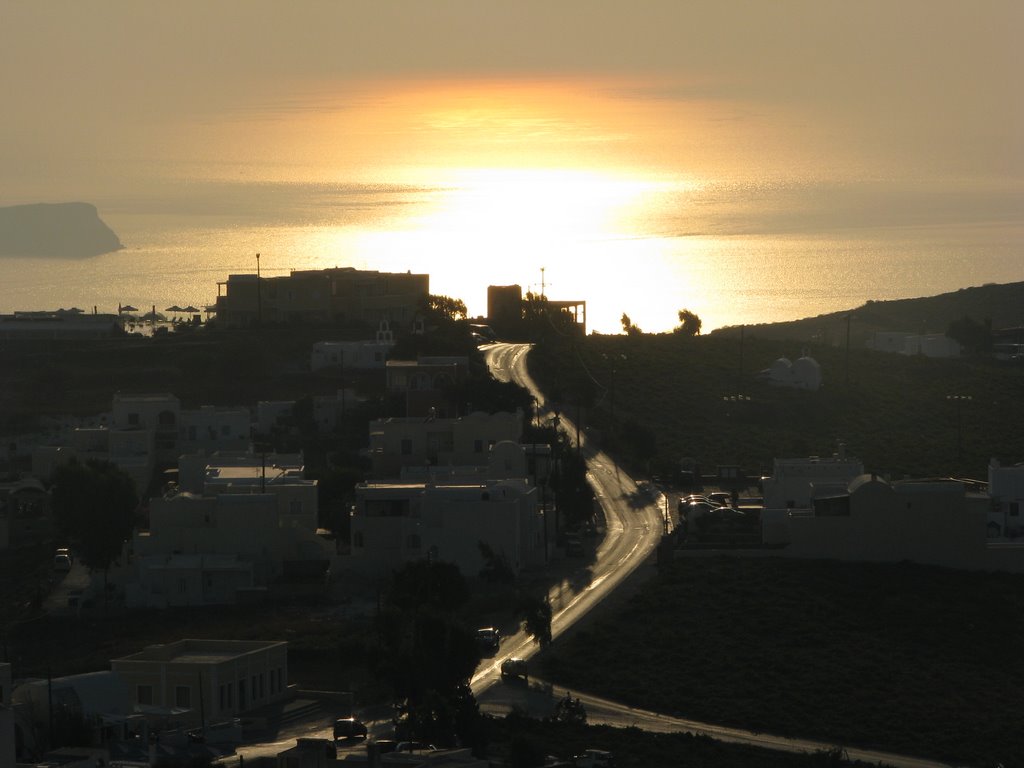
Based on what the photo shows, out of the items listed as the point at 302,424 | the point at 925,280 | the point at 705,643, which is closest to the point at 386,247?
the point at 925,280

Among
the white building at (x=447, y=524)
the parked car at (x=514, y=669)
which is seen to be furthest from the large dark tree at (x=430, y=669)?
the white building at (x=447, y=524)

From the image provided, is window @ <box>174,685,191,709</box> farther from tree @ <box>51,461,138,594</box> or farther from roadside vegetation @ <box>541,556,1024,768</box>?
tree @ <box>51,461,138,594</box>

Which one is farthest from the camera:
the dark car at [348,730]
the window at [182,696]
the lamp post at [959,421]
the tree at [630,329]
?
the tree at [630,329]

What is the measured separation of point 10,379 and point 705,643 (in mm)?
30992

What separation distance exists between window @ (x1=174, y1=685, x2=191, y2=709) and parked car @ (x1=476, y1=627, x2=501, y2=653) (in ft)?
15.4

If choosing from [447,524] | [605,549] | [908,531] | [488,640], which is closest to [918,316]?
[605,549]

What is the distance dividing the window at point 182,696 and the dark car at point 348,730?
2.30 metres

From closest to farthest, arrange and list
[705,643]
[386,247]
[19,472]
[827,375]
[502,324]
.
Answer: [705,643]
[19,472]
[827,375]
[502,324]
[386,247]

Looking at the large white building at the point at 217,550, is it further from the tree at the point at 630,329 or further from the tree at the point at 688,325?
the tree at the point at 688,325

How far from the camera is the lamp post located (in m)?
45.2

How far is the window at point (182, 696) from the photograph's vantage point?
24.9m

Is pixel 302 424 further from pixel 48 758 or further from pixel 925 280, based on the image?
pixel 925 280

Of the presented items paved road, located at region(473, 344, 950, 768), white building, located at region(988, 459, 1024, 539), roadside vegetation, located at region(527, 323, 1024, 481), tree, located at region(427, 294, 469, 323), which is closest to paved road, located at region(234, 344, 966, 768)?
paved road, located at region(473, 344, 950, 768)

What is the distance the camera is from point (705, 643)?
29.0 m
